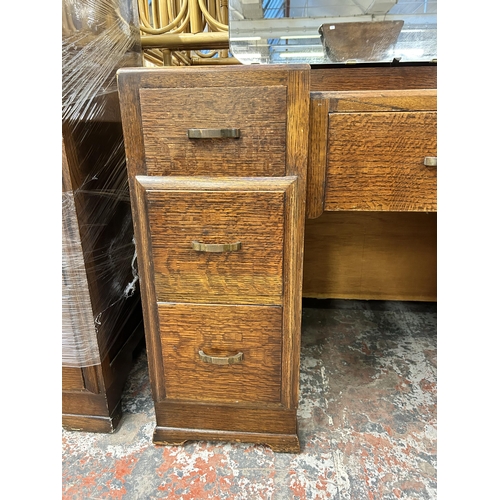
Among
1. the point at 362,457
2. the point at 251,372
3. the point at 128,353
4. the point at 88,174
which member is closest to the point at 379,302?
the point at 362,457

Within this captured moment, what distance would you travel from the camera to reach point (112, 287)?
843 mm

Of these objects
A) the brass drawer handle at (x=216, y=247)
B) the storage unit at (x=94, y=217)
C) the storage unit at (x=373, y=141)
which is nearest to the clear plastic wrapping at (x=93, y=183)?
the storage unit at (x=94, y=217)

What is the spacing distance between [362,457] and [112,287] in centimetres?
68

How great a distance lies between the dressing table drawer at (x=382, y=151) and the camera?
0.63 m

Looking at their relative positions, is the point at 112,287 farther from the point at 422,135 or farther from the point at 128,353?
the point at 422,135

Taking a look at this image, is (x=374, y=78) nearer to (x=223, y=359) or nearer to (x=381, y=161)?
(x=381, y=161)

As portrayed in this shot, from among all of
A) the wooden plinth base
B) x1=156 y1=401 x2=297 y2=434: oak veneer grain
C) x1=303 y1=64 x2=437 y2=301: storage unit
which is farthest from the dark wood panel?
the wooden plinth base

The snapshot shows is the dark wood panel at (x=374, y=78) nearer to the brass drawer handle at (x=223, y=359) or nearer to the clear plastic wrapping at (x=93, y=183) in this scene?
the clear plastic wrapping at (x=93, y=183)

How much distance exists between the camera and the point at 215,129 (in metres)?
0.59

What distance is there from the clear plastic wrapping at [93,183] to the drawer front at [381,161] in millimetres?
483

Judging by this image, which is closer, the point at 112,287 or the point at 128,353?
the point at 112,287

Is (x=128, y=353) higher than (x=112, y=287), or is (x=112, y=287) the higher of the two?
(x=112, y=287)

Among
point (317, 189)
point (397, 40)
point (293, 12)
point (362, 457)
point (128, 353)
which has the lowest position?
point (362, 457)

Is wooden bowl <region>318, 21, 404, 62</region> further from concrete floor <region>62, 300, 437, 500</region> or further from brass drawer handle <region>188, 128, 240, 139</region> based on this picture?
concrete floor <region>62, 300, 437, 500</region>
